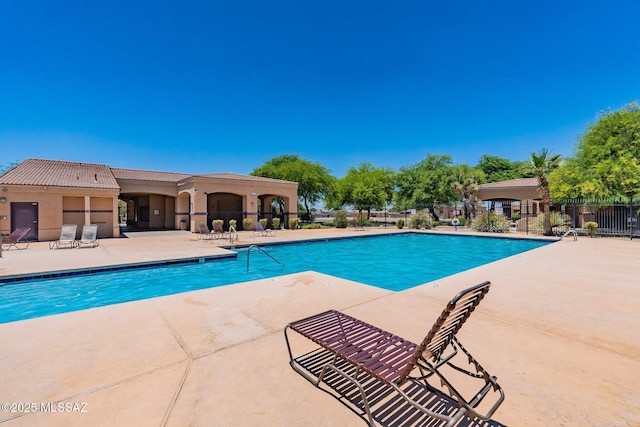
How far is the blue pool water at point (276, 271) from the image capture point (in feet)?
Answer: 20.3

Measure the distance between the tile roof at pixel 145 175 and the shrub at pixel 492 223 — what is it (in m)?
21.8

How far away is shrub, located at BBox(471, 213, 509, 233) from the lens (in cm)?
1870

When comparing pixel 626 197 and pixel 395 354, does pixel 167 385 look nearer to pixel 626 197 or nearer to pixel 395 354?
pixel 395 354

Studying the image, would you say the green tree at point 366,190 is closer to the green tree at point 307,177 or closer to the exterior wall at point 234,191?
the green tree at point 307,177

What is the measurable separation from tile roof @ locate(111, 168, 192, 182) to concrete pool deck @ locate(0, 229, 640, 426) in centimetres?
1963

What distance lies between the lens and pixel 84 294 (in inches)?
258

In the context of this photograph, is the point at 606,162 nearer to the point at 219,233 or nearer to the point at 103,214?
the point at 219,233

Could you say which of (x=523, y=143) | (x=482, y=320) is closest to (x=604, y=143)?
(x=523, y=143)

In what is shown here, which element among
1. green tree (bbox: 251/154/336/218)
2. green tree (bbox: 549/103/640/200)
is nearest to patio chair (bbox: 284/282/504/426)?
green tree (bbox: 549/103/640/200)

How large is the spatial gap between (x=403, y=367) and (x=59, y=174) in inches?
877

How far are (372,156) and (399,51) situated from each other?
20625 millimetres

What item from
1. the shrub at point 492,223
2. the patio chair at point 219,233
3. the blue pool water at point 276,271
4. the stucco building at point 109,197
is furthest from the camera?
the shrub at point 492,223

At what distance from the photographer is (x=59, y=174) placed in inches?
670

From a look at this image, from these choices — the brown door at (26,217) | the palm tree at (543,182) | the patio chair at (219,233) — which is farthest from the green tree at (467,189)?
the brown door at (26,217)
